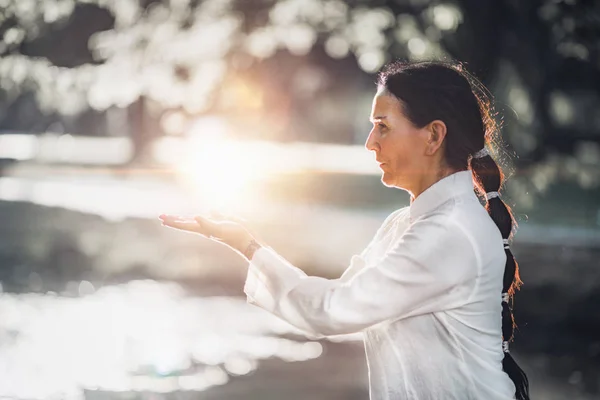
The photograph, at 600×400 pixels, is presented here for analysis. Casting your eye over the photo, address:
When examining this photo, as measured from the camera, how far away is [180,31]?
875 inches

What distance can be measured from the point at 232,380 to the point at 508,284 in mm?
4953

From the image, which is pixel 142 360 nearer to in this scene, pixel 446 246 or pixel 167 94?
pixel 446 246

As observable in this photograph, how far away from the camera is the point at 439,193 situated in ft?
8.80

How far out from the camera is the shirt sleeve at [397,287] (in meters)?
2.52

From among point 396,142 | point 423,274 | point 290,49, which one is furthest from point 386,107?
point 290,49

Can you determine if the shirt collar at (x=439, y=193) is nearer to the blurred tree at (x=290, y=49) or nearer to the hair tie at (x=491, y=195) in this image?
the hair tie at (x=491, y=195)

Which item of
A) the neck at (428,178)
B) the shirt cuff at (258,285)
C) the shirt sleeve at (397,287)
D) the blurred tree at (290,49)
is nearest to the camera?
the shirt sleeve at (397,287)

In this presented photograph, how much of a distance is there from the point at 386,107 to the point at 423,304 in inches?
20.5

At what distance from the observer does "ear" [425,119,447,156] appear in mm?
2719

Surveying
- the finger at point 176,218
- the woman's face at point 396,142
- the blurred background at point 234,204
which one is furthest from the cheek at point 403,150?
the blurred background at point 234,204

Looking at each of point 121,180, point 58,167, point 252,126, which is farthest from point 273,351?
point 252,126

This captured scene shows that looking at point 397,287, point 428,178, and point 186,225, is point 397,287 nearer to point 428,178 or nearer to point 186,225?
point 428,178

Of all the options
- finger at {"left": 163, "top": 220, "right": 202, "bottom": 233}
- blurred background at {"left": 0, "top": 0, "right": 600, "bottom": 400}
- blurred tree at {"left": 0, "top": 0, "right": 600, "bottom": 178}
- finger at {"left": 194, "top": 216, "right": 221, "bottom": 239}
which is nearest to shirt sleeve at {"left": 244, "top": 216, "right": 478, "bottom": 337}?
finger at {"left": 194, "top": 216, "right": 221, "bottom": 239}

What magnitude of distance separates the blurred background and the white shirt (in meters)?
0.90
